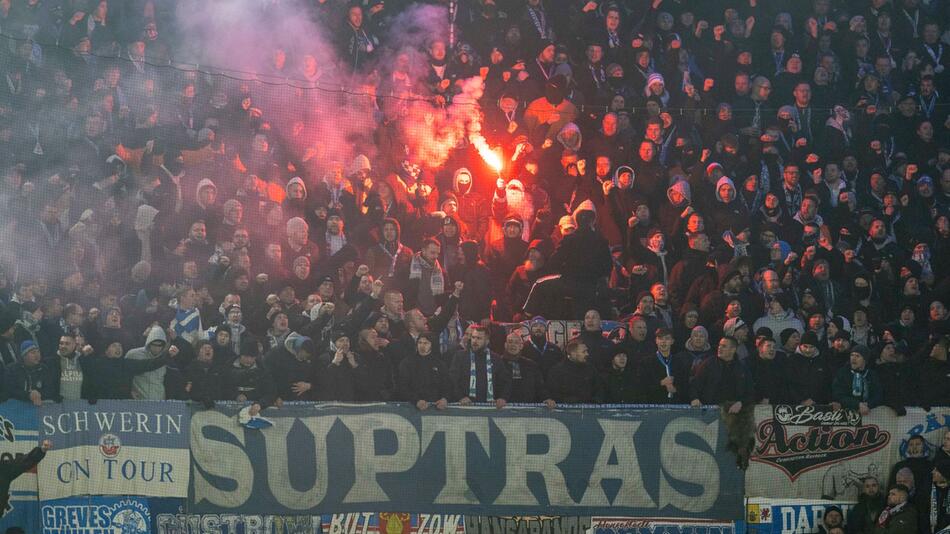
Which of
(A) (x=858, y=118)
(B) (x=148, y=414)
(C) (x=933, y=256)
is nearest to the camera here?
(B) (x=148, y=414)

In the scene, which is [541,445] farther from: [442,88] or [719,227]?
[442,88]

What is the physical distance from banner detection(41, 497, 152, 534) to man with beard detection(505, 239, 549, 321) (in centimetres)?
314

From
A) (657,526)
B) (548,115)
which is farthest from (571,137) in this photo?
(657,526)

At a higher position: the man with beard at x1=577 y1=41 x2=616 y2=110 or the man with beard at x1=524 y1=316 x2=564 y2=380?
the man with beard at x1=577 y1=41 x2=616 y2=110

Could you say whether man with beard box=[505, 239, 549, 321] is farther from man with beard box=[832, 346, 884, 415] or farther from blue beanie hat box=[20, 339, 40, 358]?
blue beanie hat box=[20, 339, 40, 358]

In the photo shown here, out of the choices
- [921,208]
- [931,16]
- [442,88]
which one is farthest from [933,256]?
[442,88]

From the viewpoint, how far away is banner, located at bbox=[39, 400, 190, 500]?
331 inches

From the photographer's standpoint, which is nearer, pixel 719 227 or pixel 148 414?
pixel 148 414

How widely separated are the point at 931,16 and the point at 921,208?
233 cm

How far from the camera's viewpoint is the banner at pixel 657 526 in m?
8.52

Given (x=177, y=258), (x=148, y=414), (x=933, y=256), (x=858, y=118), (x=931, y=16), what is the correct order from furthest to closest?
(x=931, y=16), (x=858, y=118), (x=933, y=256), (x=177, y=258), (x=148, y=414)

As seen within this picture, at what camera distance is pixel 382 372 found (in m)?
8.58

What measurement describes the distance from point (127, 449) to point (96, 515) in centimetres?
50

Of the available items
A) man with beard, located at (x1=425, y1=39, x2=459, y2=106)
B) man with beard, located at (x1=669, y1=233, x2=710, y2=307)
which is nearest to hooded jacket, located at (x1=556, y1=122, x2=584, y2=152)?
man with beard, located at (x1=425, y1=39, x2=459, y2=106)
